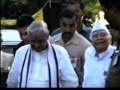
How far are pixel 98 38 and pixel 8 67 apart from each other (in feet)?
4.29

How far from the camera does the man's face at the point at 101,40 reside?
18.2ft

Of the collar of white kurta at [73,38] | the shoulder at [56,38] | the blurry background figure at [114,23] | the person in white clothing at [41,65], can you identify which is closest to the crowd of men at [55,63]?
the person in white clothing at [41,65]

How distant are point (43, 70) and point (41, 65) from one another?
0.21 ft

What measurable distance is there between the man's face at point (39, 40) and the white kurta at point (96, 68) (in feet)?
1.54

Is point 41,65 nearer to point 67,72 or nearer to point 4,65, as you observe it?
point 67,72

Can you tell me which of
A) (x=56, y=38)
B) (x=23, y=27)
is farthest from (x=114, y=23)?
(x=23, y=27)

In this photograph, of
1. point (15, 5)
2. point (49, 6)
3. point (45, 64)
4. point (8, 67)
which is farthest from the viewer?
point (15, 5)

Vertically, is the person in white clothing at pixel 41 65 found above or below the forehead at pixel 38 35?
below

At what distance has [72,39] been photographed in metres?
5.98

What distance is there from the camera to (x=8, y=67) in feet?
20.9

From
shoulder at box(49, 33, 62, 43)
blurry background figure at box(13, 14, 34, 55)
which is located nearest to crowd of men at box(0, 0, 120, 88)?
shoulder at box(49, 33, 62, 43)

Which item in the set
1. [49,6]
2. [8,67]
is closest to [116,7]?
[8,67]

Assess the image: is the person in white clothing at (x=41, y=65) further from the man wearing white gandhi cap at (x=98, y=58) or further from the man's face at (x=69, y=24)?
the man's face at (x=69, y=24)

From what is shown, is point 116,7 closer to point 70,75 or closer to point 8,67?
point 70,75
